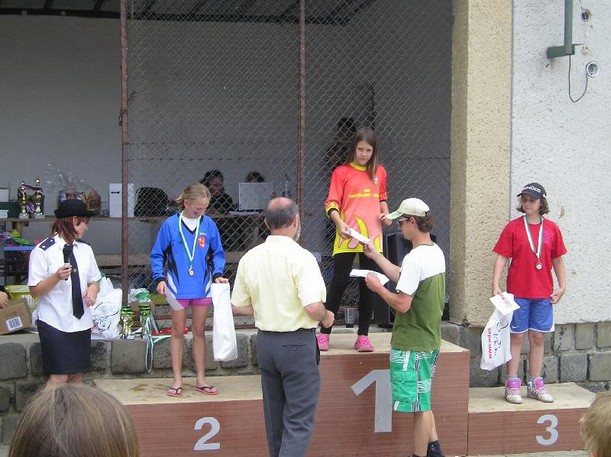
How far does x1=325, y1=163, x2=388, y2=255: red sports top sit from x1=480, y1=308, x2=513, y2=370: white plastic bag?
1020mm

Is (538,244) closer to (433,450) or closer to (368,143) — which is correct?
(368,143)

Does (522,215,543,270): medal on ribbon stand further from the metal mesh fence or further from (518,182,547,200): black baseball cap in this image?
the metal mesh fence

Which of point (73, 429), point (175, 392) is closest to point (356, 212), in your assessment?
point (175, 392)

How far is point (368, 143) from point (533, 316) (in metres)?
1.90

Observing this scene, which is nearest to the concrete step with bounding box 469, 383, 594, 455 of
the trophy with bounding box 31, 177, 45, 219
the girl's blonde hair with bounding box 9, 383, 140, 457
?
the girl's blonde hair with bounding box 9, 383, 140, 457

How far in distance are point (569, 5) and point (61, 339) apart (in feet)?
15.6

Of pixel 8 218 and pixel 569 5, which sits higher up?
pixel 569 5

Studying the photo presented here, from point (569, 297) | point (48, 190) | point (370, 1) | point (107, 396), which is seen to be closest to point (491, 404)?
point (569, 297)

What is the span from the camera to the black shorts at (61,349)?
539cm

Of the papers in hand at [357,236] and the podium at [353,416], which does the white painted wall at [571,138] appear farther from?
the papers in hand at [357,236]

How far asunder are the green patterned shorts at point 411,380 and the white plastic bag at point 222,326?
1.07 m

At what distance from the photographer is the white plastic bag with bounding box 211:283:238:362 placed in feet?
17.1

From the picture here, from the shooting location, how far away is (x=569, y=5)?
6.62 meters

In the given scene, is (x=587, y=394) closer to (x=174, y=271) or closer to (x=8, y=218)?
(x=174, y=271)
